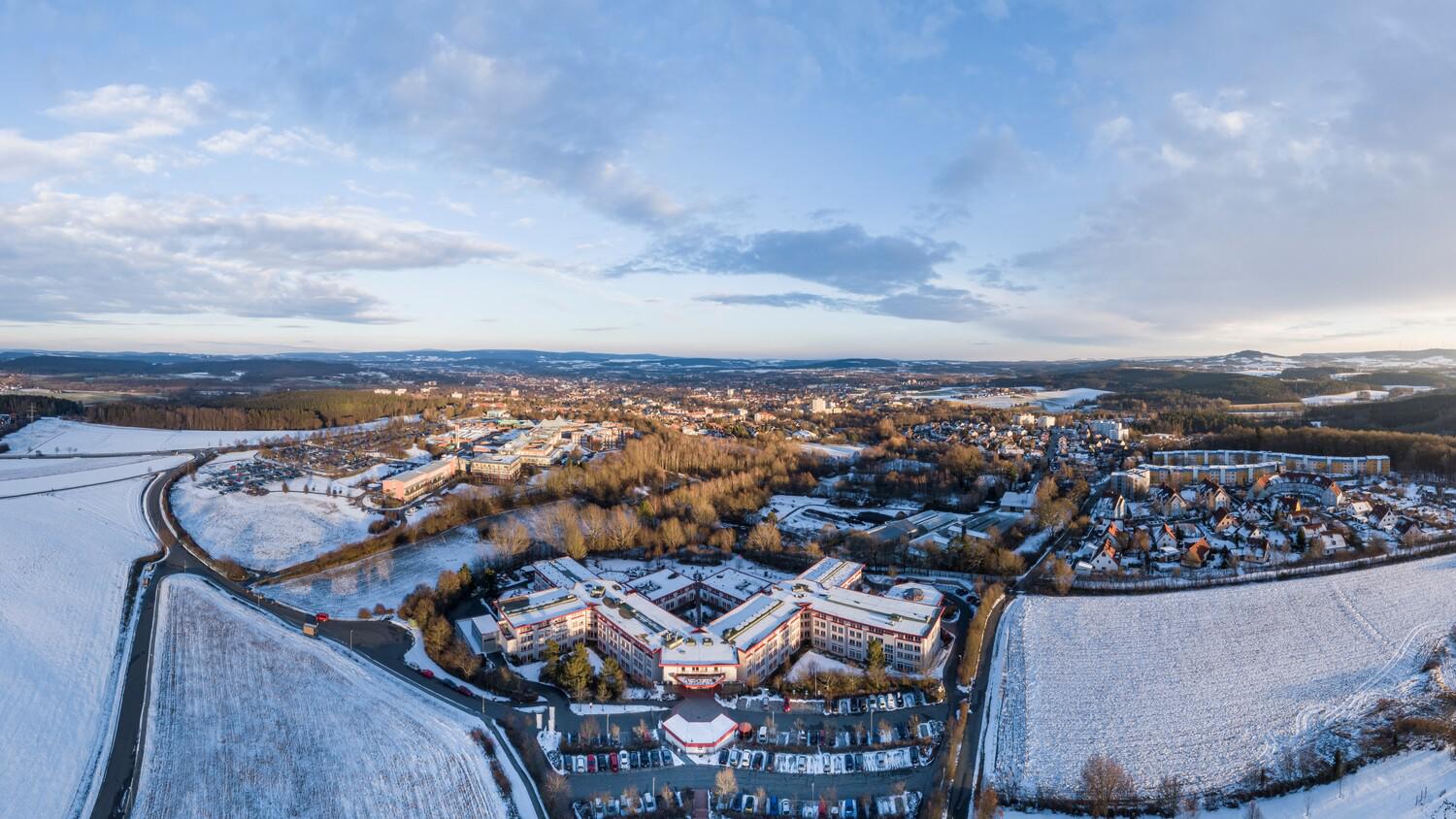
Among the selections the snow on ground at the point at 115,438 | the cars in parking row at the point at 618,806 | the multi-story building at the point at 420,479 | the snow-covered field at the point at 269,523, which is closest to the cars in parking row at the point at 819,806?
the cars in parking row at the point at 618,806

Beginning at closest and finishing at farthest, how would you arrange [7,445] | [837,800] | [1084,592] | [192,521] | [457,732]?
1. [837,800]
2. [457,732]
3. [1084,592]
4. [192,521]
5. [7,445]

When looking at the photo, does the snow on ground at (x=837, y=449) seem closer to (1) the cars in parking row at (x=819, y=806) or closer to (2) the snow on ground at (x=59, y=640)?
(1) the cars in parking row at (x=819, y=806)

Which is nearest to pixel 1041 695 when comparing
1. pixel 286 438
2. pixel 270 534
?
pixel 270 534

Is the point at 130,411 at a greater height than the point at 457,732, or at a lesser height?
greater

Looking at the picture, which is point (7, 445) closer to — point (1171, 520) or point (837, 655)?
point (837, 655)

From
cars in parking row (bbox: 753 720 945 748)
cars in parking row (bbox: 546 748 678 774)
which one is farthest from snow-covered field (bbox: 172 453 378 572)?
cars in parking row (bbox: 753 720 945 748)

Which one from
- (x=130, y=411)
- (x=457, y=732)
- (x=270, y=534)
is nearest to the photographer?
(x=457, y=732)

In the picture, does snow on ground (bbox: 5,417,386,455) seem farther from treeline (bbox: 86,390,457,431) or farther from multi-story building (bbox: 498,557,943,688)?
multi-story building (bbox: 498,557,943,688)
